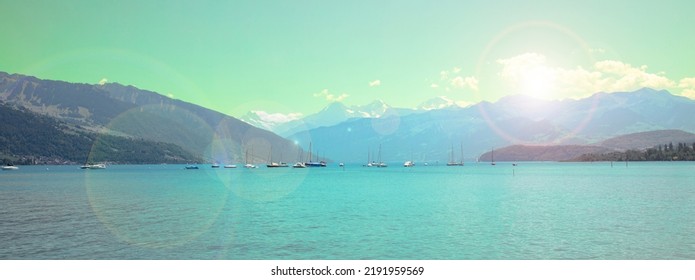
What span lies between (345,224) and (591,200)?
143 ft

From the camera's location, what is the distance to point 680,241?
3716 cm

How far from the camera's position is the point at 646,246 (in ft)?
115
